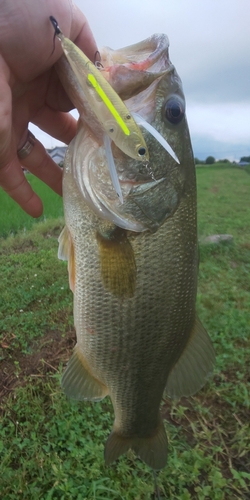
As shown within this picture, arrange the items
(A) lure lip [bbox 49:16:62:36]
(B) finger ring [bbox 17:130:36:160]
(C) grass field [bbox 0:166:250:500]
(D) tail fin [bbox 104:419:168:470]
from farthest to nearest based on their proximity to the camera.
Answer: (C) grass field [bbox 0:166:250:500] → (B) finger ring [bbox 17:130:36:160] → (D) tail fin [bbox 104:419:168:470] → (A) lure lip [bbox 49:16:62:36]

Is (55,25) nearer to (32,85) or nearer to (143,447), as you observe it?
(32,85)

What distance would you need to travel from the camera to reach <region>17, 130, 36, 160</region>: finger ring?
1.95 m

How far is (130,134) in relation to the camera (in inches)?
44.3

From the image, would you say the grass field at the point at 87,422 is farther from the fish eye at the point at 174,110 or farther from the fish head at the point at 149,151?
the fish eye at the point at 174,110

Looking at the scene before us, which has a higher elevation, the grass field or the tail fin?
the tail fin

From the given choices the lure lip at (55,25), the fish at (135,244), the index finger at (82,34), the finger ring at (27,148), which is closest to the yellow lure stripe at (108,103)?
the fish at (135,244)

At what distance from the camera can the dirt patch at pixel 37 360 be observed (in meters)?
2.96

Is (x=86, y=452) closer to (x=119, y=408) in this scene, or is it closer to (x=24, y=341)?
(x=119, y=408)

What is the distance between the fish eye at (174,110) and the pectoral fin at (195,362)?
84 cm

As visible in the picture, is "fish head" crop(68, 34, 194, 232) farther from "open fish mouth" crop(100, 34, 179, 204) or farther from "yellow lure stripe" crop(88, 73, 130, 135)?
"yellow lure stripe" crop(88, 73, 130, 135)

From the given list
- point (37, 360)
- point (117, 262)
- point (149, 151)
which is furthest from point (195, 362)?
point (37, 360)

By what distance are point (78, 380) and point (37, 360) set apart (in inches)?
62.2

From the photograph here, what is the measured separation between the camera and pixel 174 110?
1400 mm

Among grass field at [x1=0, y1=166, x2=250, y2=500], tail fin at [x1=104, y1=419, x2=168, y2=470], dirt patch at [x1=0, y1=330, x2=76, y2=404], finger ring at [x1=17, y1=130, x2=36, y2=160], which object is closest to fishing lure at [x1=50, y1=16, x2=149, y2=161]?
finger ring at [x1=17, y1=130, x2=36, y2=160]
